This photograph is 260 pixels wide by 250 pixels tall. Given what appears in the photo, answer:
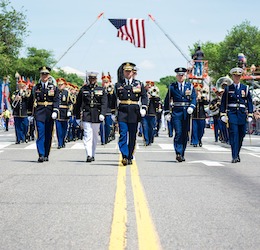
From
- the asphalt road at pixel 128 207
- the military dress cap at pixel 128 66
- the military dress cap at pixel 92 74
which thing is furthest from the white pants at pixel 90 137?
the military dress cap at pixel 128 66

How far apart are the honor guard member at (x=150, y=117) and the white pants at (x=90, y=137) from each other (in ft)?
24.5

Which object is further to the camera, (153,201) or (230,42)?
(230,42)

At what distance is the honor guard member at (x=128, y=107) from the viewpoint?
1398cm

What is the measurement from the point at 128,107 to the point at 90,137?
128cm

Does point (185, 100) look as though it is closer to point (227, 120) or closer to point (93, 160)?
point (227, 120)

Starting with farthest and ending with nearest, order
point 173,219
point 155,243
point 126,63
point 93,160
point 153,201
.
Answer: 1. point 93,160
2. point 126,63
3. point 153,201
4. point 173,219
5. point 155,243

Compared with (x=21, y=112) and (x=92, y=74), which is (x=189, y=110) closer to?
(x=92, y=74)

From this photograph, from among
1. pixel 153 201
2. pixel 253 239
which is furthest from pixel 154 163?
pixel 253 239

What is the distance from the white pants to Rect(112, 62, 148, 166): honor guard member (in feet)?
3.02

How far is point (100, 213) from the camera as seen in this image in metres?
7.17

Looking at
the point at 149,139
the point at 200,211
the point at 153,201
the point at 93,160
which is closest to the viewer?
the point at 200,211

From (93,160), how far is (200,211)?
751cm

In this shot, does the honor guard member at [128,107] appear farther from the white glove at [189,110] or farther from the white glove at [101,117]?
the white glove at [189,110]

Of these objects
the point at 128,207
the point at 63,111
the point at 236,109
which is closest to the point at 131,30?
the point at 63,111
